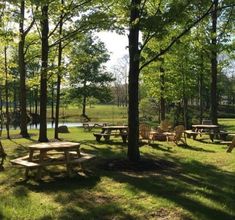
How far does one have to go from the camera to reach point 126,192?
870 cm

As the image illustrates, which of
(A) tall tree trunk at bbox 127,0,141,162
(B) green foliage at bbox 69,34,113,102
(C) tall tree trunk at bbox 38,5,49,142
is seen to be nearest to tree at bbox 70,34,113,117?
(B) green foliage at bbox 69,34,113,102

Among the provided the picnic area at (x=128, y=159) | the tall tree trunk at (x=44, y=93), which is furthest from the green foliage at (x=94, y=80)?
the tall tree trunk at (x=44, y=93)

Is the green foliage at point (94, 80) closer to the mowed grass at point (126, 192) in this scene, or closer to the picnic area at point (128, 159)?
the picnic area at point (128, 159)

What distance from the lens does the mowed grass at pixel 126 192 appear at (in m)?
7.36

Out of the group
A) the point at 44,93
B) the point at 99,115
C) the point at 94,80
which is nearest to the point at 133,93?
the point at 44,93

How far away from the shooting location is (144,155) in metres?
13.7

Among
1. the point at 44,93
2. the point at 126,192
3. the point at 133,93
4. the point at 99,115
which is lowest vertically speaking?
the point at 99,115

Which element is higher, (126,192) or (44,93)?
(44,93)

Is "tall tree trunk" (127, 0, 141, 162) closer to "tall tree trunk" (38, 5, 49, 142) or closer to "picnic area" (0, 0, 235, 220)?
"picnic area" (0, 0, 235, 220)

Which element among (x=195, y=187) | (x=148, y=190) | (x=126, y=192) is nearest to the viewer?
(x=126, y=192)

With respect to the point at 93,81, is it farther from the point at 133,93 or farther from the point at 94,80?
the point at 133,93

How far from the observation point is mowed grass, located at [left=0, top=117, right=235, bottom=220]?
7363mm

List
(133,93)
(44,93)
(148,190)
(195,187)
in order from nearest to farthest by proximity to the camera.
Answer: (148,190) → (195,187) → (133,93) → (44,93)

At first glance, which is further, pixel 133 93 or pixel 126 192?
pixel 133 93
